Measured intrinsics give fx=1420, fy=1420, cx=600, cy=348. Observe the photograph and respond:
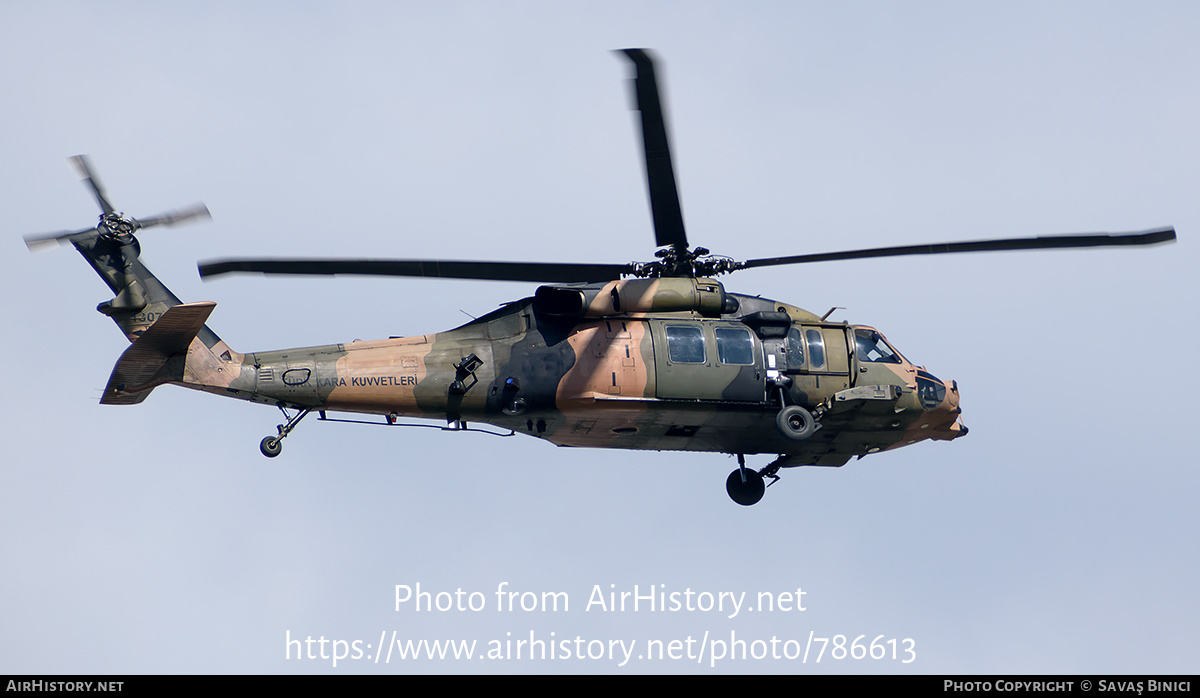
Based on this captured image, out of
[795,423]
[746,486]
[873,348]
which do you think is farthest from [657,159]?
[746,486]

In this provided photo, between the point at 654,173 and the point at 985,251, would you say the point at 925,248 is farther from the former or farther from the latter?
the point at 654,173

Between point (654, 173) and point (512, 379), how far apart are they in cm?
449

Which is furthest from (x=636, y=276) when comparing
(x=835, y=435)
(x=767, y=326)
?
(x=835, y=435)

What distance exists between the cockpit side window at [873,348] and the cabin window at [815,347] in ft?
2.72

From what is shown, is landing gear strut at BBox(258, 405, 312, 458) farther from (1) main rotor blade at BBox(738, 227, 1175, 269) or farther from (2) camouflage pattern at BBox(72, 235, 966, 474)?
(1) main rotor blade at BBox(738, 227, 1175, 269)

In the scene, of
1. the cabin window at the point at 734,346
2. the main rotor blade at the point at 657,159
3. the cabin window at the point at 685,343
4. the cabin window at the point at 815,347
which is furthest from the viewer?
the cabin window at the point at 815,347

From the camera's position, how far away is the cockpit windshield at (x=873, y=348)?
84.4 ft

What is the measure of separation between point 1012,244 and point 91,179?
14937 millimetres

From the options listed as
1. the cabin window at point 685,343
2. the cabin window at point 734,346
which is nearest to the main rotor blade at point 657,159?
the cabin window at point 685,343

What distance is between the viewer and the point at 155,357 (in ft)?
72.6

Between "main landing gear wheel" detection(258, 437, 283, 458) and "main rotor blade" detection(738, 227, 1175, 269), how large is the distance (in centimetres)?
872

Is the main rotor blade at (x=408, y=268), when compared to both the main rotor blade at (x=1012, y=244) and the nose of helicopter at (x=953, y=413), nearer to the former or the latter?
the main rotor blade at (x=1012, y=244)

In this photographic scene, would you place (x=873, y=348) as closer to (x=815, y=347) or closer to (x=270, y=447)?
(x=815, y=347)
